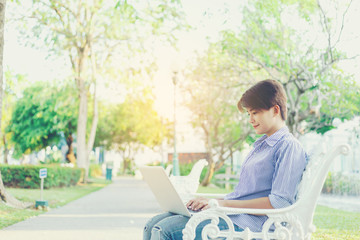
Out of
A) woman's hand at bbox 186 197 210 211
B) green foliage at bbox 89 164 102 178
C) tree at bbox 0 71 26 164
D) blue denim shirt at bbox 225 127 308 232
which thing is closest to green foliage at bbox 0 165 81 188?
woman's hand at bbox 186 197 210 211

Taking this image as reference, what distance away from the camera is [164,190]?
2.87 meters

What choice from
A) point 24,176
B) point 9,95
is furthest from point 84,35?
point 9,95

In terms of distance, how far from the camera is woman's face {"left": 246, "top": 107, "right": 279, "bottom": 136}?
9.50 feet

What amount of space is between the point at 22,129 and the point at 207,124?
51.8 feet

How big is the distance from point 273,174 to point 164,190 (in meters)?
0.64

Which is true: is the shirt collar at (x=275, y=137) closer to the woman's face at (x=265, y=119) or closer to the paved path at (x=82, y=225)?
the woman's face at (x=265, y=119)

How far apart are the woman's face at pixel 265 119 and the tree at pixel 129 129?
34.8 m

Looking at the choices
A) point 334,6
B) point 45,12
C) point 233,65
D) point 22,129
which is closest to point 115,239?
point 334,6

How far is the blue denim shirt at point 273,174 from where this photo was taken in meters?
2.67

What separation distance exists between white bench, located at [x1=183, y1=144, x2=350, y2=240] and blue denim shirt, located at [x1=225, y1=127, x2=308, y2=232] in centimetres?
8

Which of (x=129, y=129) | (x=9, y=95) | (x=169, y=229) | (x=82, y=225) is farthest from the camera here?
(x=129, y=129)

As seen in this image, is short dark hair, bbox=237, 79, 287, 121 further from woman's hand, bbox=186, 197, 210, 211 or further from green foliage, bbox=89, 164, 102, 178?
green foliage, bbox=89, 164, 102, 178

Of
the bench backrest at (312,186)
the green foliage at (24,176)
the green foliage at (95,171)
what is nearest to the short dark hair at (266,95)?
the bench backrest at (312,186)

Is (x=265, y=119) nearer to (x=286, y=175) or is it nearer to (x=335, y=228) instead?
A: (x=286, y=175)
